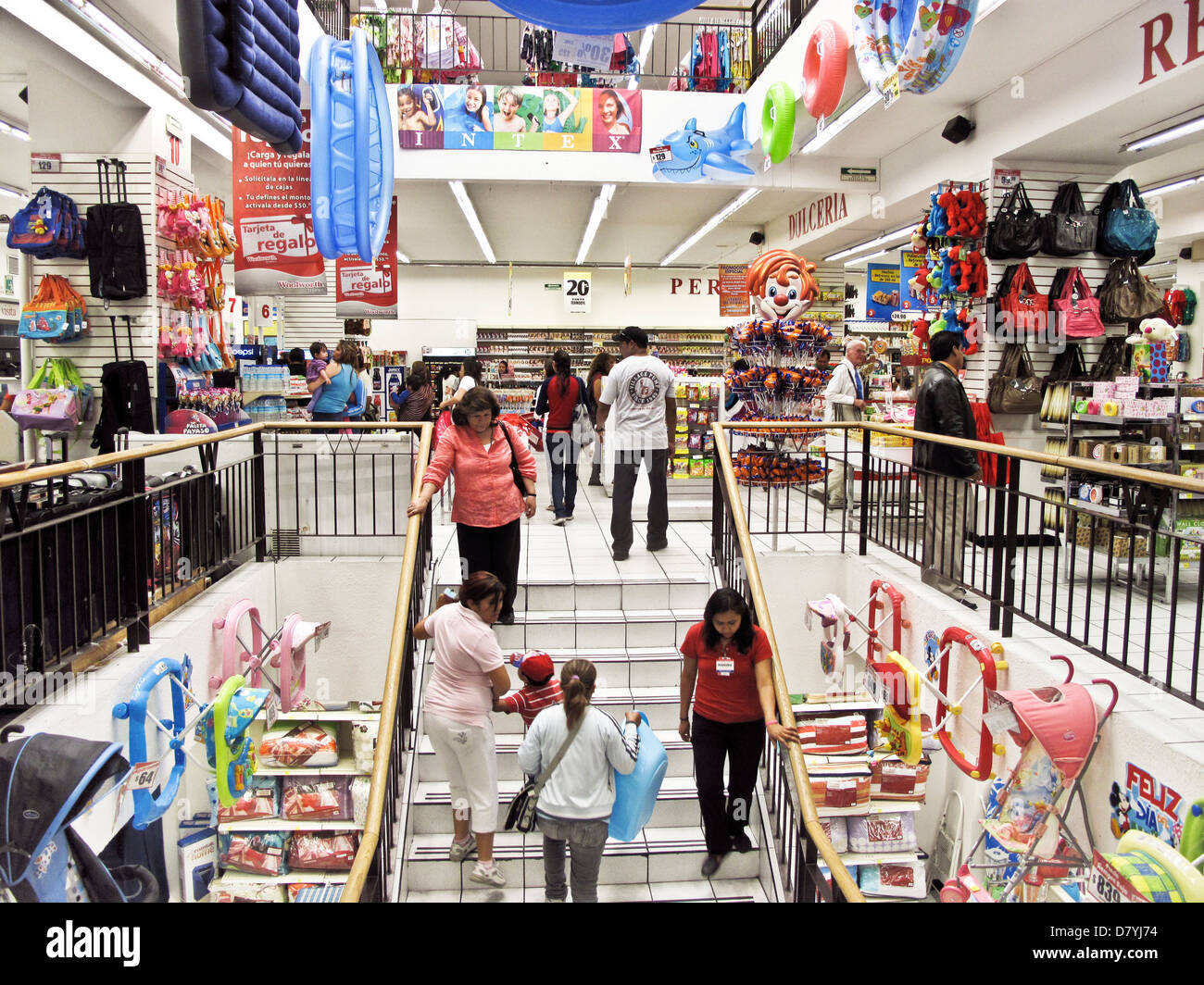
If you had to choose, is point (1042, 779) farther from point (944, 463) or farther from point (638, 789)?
point (944, 463)

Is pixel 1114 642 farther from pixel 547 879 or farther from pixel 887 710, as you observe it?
pixel 547 879

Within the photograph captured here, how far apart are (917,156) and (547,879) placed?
28.4 feet

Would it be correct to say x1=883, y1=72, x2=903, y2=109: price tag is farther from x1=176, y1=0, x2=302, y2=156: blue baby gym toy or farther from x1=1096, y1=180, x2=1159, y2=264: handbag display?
x1=176, y1=0, x2=302, y2=156: blue baby gym toy

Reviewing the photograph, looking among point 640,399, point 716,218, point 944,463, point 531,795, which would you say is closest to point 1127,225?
point 944,463

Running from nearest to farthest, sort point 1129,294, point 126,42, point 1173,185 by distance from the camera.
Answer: point 126,42 → point 1129,294 → point 1173,185

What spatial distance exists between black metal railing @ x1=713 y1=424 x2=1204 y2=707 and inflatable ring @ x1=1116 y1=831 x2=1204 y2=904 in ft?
2.17

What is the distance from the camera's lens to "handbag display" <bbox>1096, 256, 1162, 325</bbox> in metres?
7.16

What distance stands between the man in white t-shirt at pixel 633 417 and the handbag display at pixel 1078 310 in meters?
3.39

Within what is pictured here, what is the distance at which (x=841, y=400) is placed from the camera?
28.2ft

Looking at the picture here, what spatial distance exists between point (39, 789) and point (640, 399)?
441 cm
